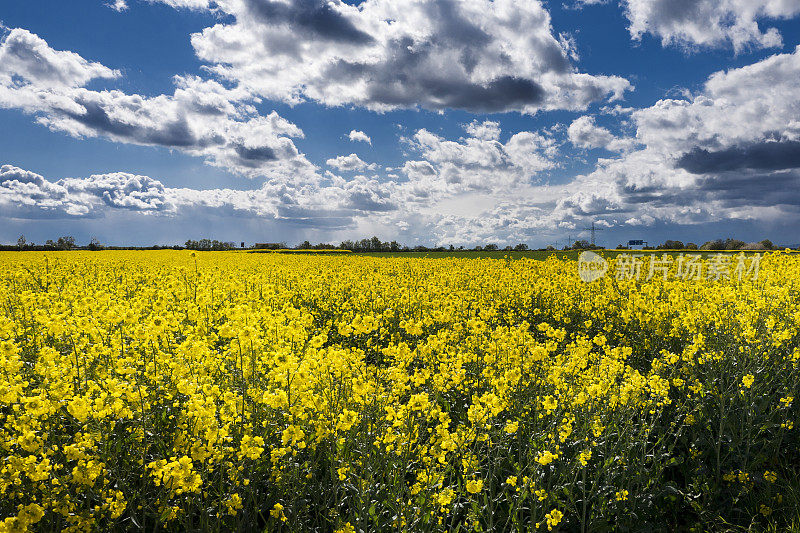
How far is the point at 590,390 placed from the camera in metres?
4.05

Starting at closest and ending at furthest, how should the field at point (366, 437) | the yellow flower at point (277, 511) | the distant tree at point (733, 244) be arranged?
the yellow flower at point (277, 511) → the field at point (366, 437) → the distant tree at point (733, 244)

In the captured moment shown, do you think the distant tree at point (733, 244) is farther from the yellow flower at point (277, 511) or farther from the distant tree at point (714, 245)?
the yellow flower at point (277, 511)

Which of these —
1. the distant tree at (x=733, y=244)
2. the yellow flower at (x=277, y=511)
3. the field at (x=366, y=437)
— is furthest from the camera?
the distant tree at (x=733, y=244)

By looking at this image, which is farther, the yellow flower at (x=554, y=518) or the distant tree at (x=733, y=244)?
the distant tree at (x=733, y=244)

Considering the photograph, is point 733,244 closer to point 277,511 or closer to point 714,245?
point 714,245

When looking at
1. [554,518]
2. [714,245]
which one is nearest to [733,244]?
[714,245]

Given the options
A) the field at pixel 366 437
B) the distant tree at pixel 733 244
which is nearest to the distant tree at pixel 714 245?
the distant tree at pixel 733 244

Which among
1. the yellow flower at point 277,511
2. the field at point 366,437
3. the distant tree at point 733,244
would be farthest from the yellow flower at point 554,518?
the distant tree at point 733,244

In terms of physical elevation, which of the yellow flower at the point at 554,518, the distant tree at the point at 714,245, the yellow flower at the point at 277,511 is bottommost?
the yellow flower at the point at 554,518

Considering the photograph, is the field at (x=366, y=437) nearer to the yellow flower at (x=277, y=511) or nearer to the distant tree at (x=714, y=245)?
the yellow flower at (x=277, y=511)

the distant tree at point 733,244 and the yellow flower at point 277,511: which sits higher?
the distant tree at point 733,244

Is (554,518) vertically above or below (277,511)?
below

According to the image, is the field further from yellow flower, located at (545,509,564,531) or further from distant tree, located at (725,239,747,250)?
distant tree, located at (725,239,747,250)

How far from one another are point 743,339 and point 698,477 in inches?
113
